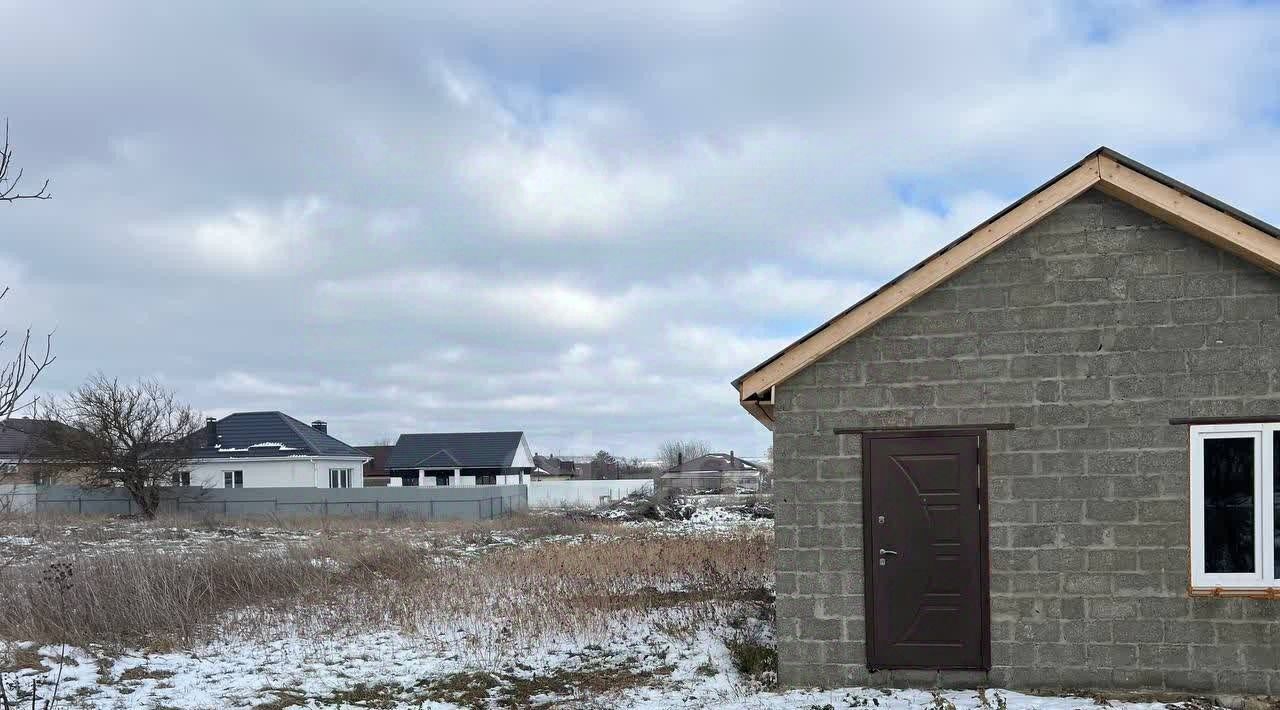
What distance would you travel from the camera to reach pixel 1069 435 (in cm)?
808

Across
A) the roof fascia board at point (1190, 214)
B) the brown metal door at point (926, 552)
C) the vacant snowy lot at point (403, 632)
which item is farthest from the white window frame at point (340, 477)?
the roof fascia board at point (1190, 214)

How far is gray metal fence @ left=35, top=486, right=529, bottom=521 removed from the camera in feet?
118

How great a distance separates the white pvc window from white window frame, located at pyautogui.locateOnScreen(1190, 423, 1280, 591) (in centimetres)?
4178

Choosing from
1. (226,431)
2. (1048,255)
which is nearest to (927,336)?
(1048,255)

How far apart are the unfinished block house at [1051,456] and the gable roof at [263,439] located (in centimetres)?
3823

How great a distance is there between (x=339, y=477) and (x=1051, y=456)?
140 ft

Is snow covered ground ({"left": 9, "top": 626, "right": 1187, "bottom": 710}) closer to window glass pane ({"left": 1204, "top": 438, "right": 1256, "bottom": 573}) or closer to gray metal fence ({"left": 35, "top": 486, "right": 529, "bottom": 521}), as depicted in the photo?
window glass pane ({"left": 1204, "top": 438, "right": 1256, "bottom": 573})

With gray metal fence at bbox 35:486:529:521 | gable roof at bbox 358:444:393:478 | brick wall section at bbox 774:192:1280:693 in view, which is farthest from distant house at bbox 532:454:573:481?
brick wall section at bbox 774:192:1280:693

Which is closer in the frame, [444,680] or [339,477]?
[444,680]

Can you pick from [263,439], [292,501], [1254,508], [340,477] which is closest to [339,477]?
[340,477]

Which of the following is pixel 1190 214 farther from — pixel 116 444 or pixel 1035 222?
pixel 116 444

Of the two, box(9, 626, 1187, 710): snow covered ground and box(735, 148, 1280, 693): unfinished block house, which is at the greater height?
box(735, 148, 1280, 693): unfinished block house

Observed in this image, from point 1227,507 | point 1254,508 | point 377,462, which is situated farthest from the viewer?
point 377,462

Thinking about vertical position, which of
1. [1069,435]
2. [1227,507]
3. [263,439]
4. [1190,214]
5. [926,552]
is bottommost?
[263,439]
